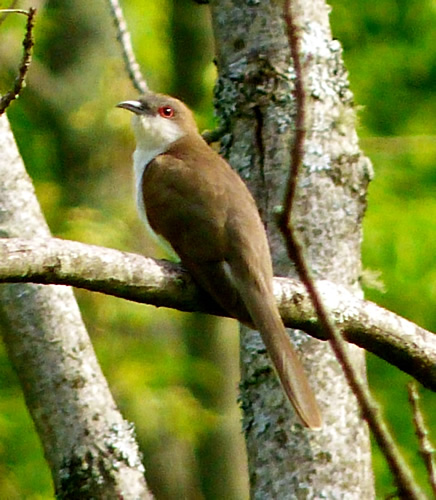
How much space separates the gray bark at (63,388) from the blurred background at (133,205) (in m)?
2.78

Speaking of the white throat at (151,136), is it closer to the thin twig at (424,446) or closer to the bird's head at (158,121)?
the bird's head at (158,121)

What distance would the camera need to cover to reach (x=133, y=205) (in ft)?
30.1

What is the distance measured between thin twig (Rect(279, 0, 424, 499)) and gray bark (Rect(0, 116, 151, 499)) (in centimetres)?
277

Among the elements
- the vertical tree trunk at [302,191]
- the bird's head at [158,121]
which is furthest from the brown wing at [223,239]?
the bird's head at [158,121]

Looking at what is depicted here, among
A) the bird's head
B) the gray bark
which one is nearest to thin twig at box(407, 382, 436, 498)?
the gray bark

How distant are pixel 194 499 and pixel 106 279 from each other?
5740 mm

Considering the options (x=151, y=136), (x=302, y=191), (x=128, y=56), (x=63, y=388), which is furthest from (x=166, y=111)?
(x=63, y=388)

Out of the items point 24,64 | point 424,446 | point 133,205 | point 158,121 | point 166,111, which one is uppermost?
point 133,205

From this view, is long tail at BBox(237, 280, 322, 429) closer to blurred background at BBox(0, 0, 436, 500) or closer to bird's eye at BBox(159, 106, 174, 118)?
bird's eye at BBox(159, 106, 174, 118)

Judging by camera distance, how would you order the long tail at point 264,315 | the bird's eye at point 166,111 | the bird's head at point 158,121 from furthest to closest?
the bird's eye at point 166,111 → the bird's head at point 158,121 → the long tail at point 264,315

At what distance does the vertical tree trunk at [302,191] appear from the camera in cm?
402

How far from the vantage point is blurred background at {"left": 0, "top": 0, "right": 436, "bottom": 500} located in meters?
7.68

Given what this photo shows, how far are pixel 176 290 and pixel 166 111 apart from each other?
2752 mm

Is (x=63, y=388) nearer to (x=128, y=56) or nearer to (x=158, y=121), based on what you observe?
(x=128, y=56)
